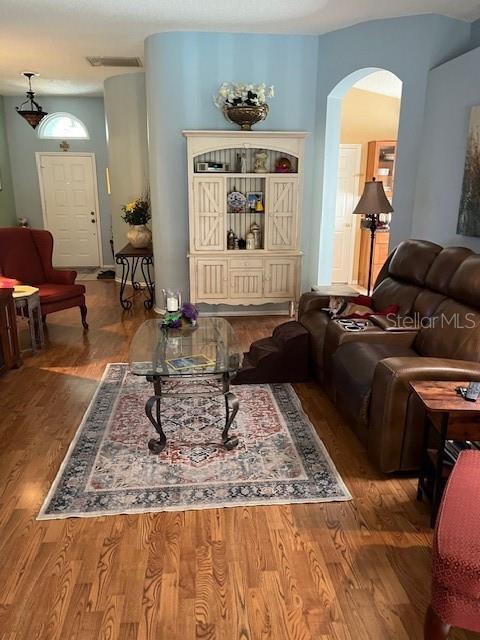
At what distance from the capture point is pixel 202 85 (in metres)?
5.12

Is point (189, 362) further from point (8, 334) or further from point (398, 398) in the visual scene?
point (8, 334)

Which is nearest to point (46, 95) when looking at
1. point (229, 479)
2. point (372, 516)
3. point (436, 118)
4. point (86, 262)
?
point (86, 262)

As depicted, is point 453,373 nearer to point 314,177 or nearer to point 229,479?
point 229,479

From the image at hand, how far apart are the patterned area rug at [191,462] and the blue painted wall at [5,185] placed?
5918 mm

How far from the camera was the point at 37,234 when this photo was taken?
524cm

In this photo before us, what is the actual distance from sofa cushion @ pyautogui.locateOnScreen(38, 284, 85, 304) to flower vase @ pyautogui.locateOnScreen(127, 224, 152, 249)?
4.67 feet

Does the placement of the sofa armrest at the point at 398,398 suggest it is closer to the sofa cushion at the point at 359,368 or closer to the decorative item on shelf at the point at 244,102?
the sofa cushion at the point at 359,368

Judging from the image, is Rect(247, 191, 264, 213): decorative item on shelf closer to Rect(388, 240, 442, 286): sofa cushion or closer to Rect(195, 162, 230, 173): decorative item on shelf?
Rect(195, 162, 230, 173): decorative item on shelf

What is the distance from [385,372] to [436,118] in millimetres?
2629

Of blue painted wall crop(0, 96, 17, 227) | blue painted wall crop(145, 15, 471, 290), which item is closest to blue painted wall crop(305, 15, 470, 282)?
blue painted wall crop(145, 15, 471, 290)

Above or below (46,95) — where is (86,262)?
below

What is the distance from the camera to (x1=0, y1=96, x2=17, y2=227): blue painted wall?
8086 mm

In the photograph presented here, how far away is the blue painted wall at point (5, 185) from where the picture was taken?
8086 millimetres

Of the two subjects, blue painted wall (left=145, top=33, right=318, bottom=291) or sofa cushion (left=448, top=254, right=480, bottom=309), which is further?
blue painted wall (left=145, top=33, right=318, bottom=291)
